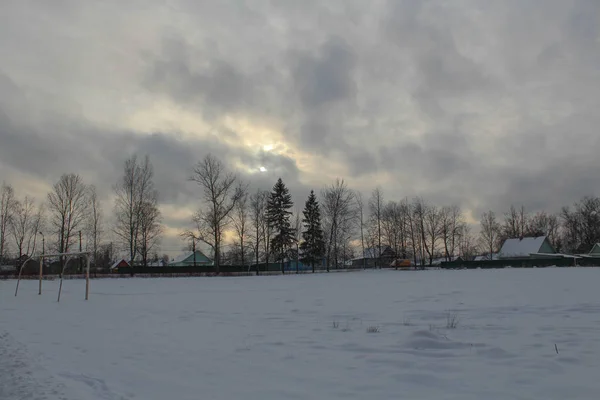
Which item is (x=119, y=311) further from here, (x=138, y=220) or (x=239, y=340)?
(x=138, y=220)

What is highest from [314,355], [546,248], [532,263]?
[546,248]

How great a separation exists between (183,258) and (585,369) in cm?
10226

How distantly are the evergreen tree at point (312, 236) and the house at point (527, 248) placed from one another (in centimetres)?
3608

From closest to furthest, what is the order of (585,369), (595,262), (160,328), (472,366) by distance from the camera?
(585,369), (472,366), (160,328), (595,262)

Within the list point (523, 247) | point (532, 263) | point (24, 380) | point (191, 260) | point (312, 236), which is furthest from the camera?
point (191, 260)

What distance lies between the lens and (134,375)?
6.25m

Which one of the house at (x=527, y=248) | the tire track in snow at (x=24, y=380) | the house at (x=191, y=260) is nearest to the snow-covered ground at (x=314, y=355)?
the tire track in snow at (x=24, y=380)

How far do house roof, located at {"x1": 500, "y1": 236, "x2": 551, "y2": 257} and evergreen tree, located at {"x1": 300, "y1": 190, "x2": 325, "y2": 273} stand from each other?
37278 mm

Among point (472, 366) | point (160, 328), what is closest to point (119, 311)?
point (160, 328)

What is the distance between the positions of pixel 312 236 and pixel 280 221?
591cm

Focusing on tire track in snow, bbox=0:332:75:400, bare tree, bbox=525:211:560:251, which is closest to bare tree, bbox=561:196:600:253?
bare tree, bbox=525:211:560:251

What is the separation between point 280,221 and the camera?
68188mm

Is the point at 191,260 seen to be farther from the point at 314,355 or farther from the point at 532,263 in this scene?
the point at 314,355

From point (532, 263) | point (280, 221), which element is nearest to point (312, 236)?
point (280, 221)
